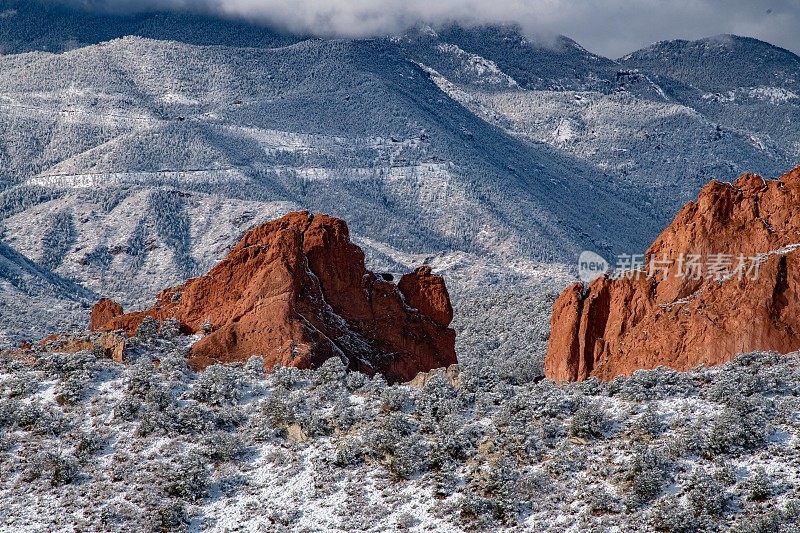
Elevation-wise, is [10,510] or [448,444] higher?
[448,444]

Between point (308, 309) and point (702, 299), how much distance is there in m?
18.6

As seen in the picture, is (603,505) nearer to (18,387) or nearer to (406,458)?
(406,458)

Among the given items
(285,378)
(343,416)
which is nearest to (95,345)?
(285,378)

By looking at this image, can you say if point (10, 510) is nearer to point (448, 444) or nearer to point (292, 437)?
point (292, 437)

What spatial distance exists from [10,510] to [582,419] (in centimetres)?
1987

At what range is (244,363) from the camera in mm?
64625

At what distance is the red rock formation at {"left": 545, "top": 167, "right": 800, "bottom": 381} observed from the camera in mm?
67250

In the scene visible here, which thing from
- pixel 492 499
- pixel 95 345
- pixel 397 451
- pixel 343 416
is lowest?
pixel 492 499

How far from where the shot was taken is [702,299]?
70.4 meters

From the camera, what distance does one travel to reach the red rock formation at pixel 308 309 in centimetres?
6612

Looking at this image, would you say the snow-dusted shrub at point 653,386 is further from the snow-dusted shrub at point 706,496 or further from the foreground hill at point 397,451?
the snow-dusted shrub at point 706,496

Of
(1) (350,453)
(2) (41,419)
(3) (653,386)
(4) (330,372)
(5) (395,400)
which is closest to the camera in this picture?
(1) (350,453)

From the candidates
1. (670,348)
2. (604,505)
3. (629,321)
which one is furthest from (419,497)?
(629,321)

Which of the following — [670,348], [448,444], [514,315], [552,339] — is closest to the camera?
[448,444]
